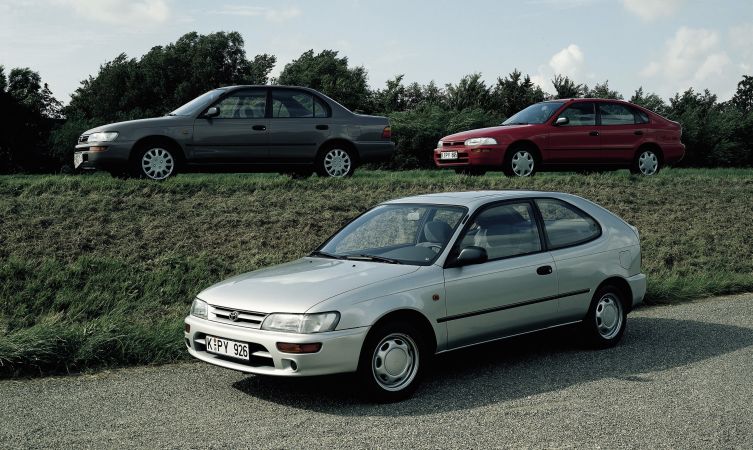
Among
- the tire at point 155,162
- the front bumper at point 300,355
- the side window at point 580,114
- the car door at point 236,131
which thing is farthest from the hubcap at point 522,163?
the front bumper at point 300,355

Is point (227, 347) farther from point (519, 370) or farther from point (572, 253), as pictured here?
point (572, 253)

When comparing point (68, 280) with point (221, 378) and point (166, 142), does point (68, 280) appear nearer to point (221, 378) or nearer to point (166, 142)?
point (221, 378)

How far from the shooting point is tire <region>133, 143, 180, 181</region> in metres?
13.6

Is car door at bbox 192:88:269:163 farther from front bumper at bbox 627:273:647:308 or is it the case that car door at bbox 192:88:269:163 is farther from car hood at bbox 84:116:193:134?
front bumper at bbox 627:273:647:308

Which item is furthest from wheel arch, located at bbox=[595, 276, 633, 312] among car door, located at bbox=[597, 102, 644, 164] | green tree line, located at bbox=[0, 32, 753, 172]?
green tree line, located at bbox=[0, 32, 753, 172]

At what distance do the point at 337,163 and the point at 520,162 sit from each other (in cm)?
351

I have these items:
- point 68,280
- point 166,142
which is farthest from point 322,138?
point 68,280

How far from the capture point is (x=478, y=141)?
15977 millimetres

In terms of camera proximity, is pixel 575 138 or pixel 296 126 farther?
pixel 575 138

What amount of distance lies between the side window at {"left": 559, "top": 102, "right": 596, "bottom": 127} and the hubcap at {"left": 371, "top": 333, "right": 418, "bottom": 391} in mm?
11197

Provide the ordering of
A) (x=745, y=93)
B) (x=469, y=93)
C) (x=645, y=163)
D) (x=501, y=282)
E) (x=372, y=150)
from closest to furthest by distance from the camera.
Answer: (x=501, y=282) < (x=372, y=150) < (x=645, y=163) < (x=469, y=93) < (x=745, y=93)

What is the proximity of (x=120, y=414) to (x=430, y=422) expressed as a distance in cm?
208

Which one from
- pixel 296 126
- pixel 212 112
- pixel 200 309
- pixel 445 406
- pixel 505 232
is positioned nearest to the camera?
pixel 445 406

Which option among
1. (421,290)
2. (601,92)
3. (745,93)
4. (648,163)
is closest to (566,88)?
(601,92)
